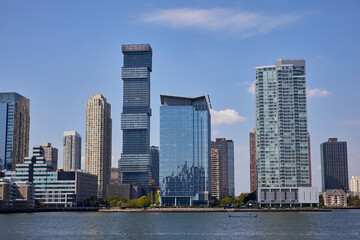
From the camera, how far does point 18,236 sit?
443 ft

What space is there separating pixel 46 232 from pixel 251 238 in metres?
59.0

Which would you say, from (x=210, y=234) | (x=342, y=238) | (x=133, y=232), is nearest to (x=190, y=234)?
(x=210, y=234)

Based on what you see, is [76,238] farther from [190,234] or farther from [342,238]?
[342,238]

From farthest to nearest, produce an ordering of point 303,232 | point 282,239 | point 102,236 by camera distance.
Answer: point 303,232 → point 102,236 → point 282,239

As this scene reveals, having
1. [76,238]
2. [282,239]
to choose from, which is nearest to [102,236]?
[76,238]

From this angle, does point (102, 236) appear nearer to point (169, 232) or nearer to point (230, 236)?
point (169, 232)

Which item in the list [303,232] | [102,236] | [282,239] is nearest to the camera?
[282,239]

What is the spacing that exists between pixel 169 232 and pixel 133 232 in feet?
33.4

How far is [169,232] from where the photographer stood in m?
148

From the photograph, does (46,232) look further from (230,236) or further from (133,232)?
(230,236)

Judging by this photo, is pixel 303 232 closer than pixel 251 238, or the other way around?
pixel 251 238

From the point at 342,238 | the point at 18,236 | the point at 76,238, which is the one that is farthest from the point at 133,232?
the point at 342,238

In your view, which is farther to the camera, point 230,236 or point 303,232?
point 303,232

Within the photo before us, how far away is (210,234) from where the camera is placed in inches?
5566
